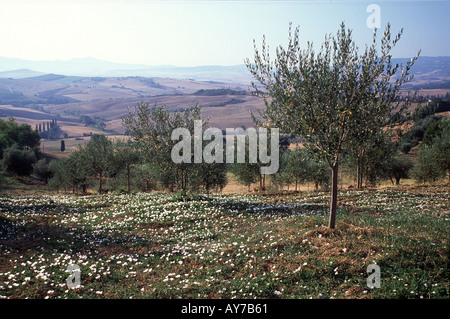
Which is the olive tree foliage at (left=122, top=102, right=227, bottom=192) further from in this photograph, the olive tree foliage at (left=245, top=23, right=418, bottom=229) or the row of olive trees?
the olive tree foliage at (left=245, top=23, right=418, bottom=229)

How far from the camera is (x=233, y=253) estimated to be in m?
10.7

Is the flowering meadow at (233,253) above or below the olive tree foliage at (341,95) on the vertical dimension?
below

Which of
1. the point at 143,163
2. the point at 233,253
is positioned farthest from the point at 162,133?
the point at 233,253

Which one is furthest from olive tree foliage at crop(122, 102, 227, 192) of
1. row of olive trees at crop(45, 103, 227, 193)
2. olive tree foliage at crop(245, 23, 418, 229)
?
olive tree foliage at crop(245, 23, 418, 229)

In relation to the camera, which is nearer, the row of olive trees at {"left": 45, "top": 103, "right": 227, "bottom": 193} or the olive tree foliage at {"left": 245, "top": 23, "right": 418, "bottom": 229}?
the olive tree foliage at {"left": 245, "top": 23, "right": 418, "bottom": 229}

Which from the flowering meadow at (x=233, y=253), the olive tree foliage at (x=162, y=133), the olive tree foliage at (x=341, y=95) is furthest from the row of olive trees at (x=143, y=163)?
the olive tree foliage at (x=341, y=95)

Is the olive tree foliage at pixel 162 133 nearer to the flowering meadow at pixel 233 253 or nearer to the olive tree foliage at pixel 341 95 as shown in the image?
the flowering meadow at pixel 233 253

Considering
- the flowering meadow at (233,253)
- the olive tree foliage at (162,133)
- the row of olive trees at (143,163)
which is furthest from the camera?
the row of olive trees at (143,163)

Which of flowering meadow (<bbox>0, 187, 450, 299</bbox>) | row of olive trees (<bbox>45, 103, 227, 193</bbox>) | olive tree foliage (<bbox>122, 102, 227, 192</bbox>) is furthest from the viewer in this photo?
row of olive trees (<bbox>45, 103, 227, 193</bbox>)

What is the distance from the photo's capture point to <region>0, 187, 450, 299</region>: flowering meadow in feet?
26.7

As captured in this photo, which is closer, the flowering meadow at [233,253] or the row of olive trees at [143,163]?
the flowering meadow at [233,253]

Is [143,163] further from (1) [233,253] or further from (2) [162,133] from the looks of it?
(1) [233,253]

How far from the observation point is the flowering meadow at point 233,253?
26.7ft
